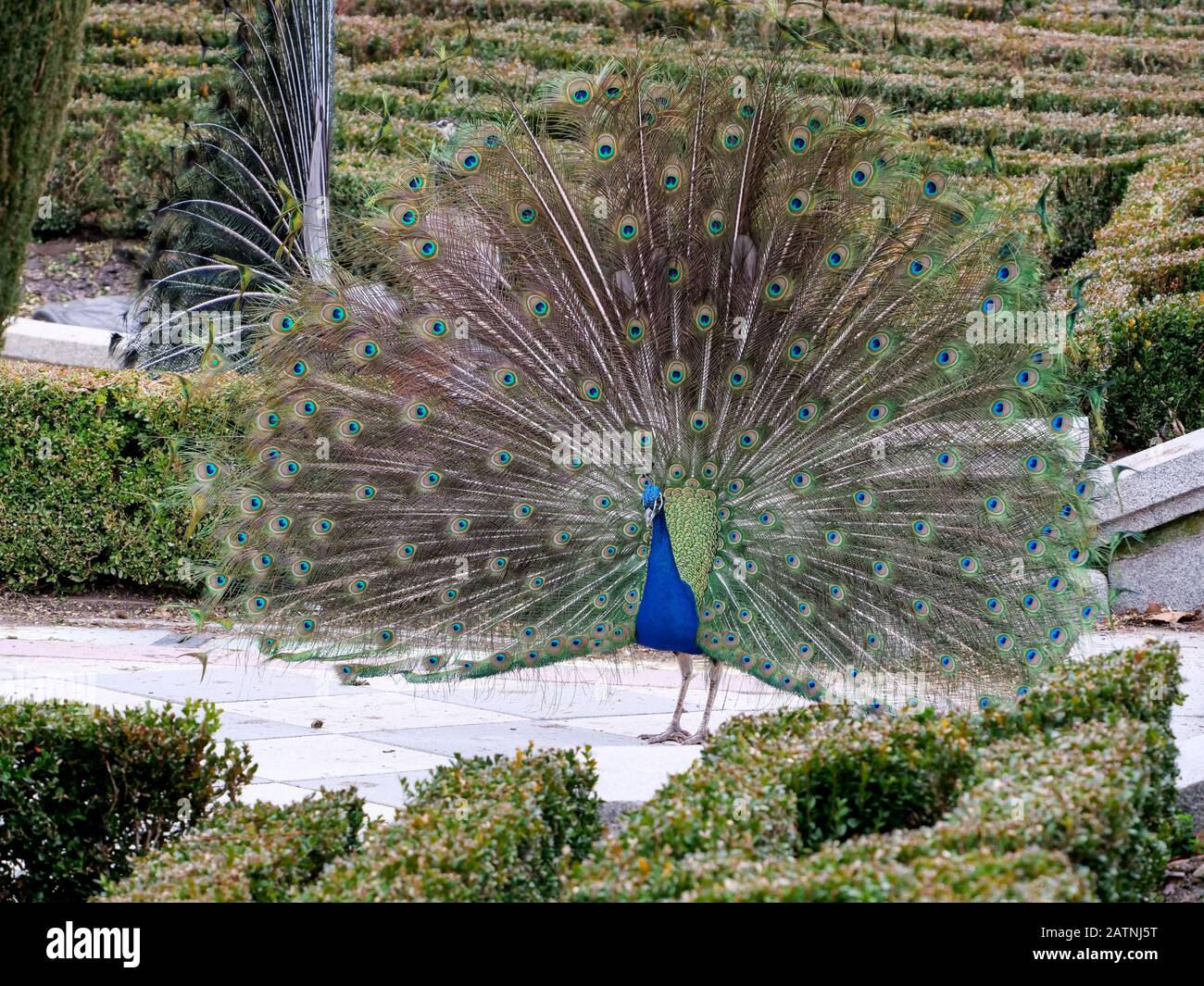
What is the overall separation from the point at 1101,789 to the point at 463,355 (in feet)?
10.8

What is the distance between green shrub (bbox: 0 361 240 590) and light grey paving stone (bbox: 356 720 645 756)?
2.94 metres

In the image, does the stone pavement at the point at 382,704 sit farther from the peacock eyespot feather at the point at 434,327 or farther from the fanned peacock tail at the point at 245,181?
the fanned peacock tail at the point at 245,181

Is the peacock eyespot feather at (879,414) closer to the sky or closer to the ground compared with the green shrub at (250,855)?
closer to the sky

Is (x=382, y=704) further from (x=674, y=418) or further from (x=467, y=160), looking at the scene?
(x=467, y=160)

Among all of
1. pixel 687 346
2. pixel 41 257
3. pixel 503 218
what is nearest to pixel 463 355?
pixel 503 218

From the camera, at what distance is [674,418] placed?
5.79 meters

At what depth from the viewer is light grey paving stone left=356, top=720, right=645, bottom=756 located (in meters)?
6.09

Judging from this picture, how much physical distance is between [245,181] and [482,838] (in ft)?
24.1

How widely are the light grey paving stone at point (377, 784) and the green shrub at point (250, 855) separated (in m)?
1.25

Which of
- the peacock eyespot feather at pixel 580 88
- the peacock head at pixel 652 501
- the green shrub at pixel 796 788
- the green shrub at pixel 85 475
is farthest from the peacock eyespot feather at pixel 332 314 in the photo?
the green shrub at pixel 85 475

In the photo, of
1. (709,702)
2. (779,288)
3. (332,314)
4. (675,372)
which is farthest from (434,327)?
(709,702)

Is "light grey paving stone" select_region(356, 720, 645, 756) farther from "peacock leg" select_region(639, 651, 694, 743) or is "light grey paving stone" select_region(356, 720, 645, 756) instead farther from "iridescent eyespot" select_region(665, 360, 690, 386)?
"iridescent eyespot" select_region(665, 360, 690, 386)

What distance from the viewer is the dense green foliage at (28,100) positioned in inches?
154

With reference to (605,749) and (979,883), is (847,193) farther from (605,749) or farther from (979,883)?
(979,883)
